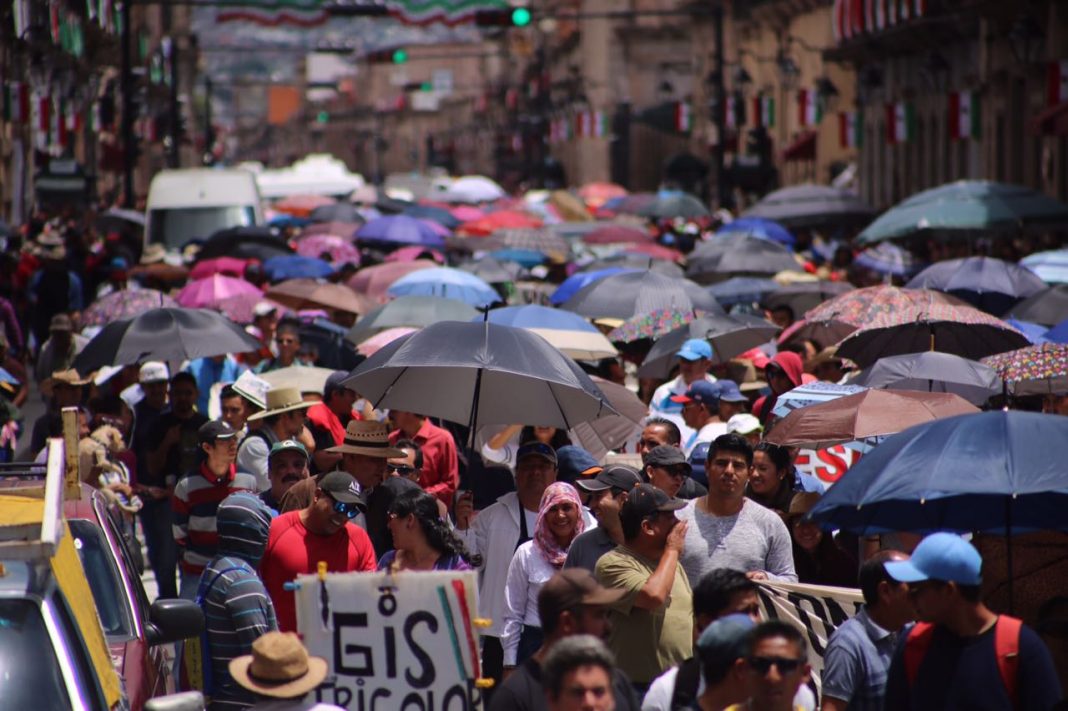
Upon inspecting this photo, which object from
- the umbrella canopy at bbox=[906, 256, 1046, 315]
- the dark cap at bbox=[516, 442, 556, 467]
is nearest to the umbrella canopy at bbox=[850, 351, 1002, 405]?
the dark cap at bbox=[516, 442, 556, 467]

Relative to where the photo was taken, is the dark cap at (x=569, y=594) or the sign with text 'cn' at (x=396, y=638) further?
the sign with text 'cn' at (x=396, y=638)

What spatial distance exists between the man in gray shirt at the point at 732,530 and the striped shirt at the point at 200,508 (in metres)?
2.67

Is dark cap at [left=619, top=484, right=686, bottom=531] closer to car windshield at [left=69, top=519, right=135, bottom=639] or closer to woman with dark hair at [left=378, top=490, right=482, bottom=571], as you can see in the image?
woman with dark hair at [left=378, top=490, right=482, bottom=571]

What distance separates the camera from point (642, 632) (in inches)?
276

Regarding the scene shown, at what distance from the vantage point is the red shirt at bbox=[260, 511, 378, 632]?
786 cm

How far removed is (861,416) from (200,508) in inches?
123

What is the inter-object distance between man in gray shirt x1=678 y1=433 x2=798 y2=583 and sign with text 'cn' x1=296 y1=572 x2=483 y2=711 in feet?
5.16

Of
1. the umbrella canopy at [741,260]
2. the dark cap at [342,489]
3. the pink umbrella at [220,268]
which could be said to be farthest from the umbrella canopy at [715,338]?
the pink umbrella at [220,268]

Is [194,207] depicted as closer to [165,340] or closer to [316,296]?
[316,296]

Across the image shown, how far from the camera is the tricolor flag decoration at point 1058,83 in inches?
1040

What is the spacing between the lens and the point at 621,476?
7930mm

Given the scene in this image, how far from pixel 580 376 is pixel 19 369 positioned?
7.66 m

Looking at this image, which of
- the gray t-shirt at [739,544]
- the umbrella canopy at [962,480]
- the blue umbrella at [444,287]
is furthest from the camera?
the blue umbrella at [444,287]

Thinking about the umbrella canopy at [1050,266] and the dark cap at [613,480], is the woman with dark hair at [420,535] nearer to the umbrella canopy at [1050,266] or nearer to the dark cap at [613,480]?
the dark cap at [613,480]
